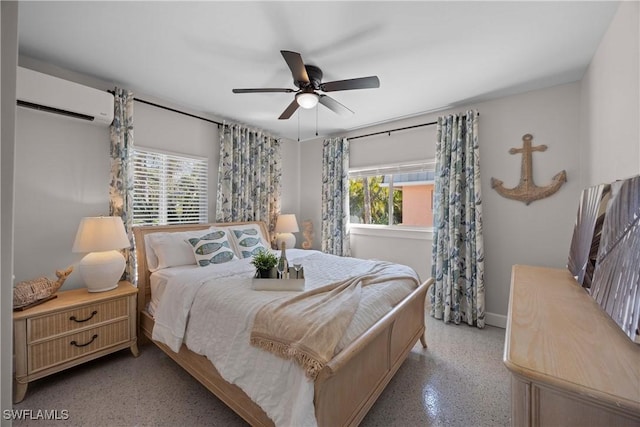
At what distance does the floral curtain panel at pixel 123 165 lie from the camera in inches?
101

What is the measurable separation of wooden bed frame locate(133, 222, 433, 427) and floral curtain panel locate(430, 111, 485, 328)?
0.90 metres

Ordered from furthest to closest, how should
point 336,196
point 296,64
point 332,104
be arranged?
point 336,196 < point 332,104 < point 296,64

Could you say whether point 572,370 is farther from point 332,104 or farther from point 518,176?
Result: point 518,176

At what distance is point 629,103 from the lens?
1493 millimetres

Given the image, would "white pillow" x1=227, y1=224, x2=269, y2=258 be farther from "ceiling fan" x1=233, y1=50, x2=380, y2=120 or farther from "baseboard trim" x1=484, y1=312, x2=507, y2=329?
"baseboard trim" x1=484, y1=312, x2=507, y2=329

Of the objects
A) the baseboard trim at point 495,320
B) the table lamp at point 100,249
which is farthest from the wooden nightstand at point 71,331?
the baseboard trim at point 495,320

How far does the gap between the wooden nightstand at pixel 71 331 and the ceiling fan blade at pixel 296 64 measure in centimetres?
234

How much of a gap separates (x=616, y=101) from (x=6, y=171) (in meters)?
2.88

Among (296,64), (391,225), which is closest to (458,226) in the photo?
(391,225)

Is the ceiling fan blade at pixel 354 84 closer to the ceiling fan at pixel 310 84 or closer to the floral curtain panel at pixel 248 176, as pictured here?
the ceiling fan at pixel 310 84

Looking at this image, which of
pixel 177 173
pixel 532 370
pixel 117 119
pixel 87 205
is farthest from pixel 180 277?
pixel 532 370

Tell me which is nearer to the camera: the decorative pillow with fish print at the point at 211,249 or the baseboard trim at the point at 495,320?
the decorative pillow with fish print at the point at 211,249

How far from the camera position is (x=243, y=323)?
1.53 metres

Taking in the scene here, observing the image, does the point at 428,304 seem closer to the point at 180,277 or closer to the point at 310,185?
the point at 310,185
